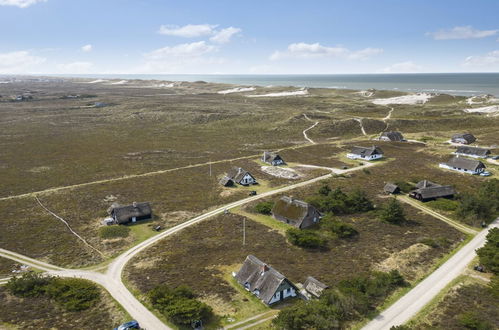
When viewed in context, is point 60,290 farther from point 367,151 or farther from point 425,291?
point 367,151

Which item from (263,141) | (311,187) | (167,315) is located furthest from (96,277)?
(263,141)

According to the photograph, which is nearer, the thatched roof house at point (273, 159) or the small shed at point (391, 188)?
the small shed at point (391, 188)

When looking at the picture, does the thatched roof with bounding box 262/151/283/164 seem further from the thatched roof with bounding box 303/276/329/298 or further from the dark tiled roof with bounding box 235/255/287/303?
the thatched roof with bounding box 303/276/329/298

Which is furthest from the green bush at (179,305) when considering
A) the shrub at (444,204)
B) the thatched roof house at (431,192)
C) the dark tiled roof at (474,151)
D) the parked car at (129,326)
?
the dark tiled roof at (474,151)

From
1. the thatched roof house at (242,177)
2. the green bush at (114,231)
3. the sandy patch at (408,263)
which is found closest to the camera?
the sandy patch at (408,263)

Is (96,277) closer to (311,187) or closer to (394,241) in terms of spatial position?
(394,241)

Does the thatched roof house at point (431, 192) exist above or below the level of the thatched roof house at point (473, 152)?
below

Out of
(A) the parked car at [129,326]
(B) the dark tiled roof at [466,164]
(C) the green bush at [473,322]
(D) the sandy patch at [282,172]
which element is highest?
(B) the dark tiled roof at [466,164]

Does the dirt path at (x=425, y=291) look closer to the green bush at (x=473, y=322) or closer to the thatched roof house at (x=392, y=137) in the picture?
the green bush at (x=473, y=322)
